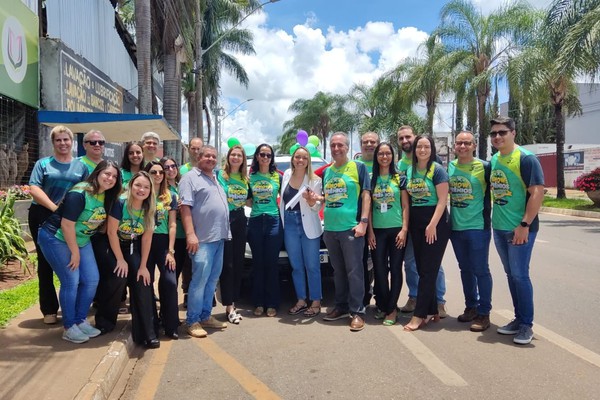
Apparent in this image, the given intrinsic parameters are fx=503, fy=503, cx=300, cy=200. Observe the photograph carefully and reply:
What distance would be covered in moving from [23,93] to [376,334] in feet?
30.0

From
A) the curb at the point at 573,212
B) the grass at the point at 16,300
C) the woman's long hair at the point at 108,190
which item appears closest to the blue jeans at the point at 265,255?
the woman's long hair at the point at 108,190

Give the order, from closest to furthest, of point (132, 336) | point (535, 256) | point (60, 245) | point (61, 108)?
point (60, 245), point (132, 336), point (535, 256), point (61, 108)

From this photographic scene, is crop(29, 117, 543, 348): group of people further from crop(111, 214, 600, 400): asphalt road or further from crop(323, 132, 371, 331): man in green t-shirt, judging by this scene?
crop(111, 214, 600, 400): asphalt road

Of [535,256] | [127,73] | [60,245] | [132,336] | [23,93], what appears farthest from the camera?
[127,73]

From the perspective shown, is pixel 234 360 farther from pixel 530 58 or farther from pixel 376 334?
pixel 530 58

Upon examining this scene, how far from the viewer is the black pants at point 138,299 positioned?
4395mm

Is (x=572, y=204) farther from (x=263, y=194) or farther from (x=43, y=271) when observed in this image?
(x=43, y=271)

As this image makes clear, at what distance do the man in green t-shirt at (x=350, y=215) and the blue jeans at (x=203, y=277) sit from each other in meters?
1.14

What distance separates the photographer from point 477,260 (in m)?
4.79

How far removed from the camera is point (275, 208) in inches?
215

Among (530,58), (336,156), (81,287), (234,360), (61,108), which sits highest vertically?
(530,58)

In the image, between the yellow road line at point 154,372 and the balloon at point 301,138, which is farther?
the balloon at point 301,138

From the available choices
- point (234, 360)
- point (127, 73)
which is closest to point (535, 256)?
point (234, 360)

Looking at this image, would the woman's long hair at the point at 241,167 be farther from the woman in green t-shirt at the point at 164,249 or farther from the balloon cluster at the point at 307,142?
the balloon cluster at the point at 307,142
